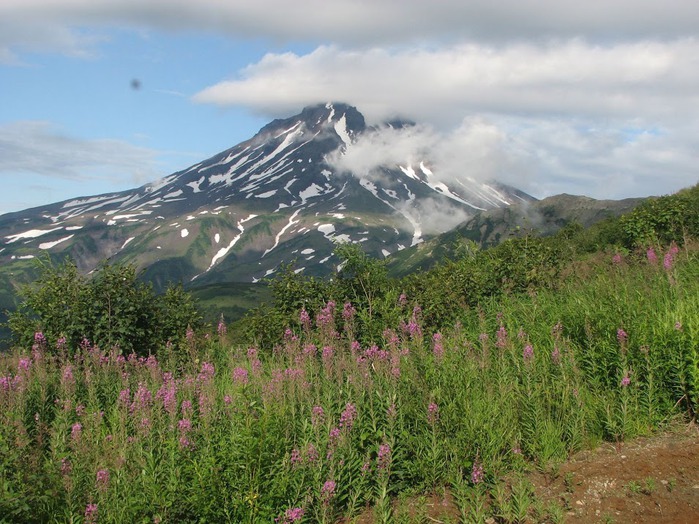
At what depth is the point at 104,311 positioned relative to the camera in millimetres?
12406

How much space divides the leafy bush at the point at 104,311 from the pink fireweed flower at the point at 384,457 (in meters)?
7.60

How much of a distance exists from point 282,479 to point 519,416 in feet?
8.93

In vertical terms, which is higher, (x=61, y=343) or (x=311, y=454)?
(x=61, y=343)

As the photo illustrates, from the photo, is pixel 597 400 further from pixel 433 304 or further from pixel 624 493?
pixel 433 304

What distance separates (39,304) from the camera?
44.5 ft

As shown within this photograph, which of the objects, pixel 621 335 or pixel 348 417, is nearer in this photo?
pixel 348 417

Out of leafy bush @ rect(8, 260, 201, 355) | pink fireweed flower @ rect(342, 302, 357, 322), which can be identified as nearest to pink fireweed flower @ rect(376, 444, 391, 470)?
pink fireweed flower @ rect(342, 302, 357, 322)

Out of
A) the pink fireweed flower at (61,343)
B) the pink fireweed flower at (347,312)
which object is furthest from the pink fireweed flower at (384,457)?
the pink fireweed flower at (61,343)

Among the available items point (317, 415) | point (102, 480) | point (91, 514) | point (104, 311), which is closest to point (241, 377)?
point (317, 415)

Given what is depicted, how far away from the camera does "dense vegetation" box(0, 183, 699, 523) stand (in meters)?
5.14

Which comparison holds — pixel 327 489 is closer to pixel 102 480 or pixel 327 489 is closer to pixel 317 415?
pixel 317 415

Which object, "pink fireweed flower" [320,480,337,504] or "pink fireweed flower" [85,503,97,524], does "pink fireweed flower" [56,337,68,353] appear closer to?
"pink fireweed flower" [85,503,97,524]

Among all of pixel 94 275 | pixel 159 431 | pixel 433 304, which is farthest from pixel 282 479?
pixel 94 275

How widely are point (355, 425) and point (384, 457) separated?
26.2 inches
